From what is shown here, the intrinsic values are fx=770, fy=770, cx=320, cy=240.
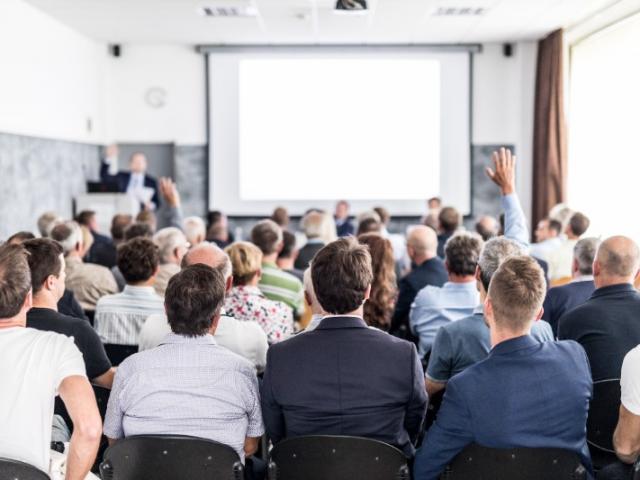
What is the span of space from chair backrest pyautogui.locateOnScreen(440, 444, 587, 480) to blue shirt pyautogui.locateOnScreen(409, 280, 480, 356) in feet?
5.35

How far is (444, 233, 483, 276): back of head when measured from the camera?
3.83m

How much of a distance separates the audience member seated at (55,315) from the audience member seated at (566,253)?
12.9ft

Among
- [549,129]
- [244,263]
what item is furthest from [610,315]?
[549,129]

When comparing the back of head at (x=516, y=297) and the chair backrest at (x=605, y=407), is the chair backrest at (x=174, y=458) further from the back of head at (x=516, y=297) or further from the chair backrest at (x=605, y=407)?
the chair backrest at (x=605, y=407)

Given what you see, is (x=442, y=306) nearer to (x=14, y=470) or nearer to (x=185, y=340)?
(x=185, y=340)

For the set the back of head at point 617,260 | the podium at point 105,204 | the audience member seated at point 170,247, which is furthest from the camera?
the podium at point 105,204

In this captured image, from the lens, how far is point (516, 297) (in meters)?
2.39

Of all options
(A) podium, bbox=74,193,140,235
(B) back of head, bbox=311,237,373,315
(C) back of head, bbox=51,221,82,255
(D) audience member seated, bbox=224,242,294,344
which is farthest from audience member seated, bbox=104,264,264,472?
(A) podium, bbox=74,193,140,235

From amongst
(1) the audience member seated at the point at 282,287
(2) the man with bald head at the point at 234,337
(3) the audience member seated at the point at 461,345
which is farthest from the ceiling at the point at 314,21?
(3) the audience member seated at the point at 461,345

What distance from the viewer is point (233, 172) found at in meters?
10.9

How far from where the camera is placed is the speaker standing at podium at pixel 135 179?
33.3 feet

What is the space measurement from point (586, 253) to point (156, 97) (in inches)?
311

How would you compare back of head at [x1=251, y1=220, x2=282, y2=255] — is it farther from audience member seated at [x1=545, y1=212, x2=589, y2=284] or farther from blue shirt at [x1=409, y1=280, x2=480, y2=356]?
audience member seated at [x1=545, y1=212, x2=589, y2=284]

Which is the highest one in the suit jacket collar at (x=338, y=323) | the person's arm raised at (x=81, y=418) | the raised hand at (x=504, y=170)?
the raised hand at (x=504, y=170)
